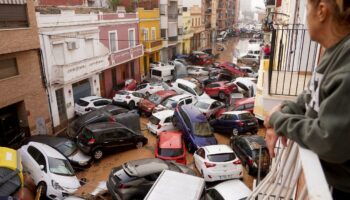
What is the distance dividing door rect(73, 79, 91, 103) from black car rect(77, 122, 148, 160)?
6.44 m

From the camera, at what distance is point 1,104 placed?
1316 cm

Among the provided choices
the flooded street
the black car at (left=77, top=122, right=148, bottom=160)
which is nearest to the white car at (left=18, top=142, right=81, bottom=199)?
the flooded street

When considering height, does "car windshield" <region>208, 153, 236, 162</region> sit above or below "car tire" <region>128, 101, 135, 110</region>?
above

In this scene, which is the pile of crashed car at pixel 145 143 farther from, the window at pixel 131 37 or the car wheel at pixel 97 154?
the window at pixel 131 37

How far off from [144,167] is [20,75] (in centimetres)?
896

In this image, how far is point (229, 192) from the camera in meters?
8.80

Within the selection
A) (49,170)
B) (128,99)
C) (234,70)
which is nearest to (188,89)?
(128,99)

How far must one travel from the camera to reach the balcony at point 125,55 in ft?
72.2

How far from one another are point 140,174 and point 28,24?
1014cm

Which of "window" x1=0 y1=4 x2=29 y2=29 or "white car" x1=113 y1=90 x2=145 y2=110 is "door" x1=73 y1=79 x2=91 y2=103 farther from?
"window" x1=0 y1=4 x2=29 y2=29

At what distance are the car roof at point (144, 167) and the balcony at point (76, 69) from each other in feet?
29.8

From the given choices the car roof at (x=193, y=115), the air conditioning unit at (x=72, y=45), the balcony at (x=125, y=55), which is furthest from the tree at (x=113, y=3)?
the car roof at (x=193, y=115)

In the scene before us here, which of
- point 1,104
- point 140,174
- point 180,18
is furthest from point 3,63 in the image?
point 180,18

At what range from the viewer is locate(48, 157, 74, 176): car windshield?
403 inches
